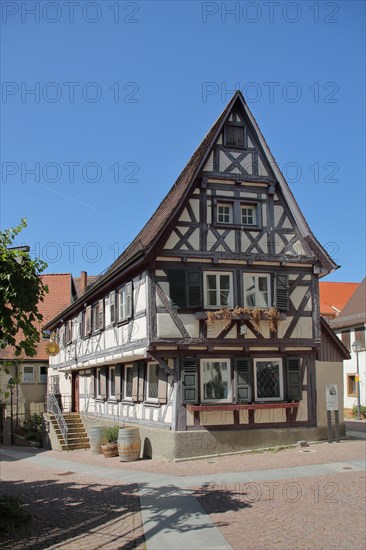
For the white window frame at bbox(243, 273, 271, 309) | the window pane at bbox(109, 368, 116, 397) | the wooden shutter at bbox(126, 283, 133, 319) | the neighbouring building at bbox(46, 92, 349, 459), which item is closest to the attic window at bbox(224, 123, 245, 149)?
the neighbouring building at bbox(46, 92, 349, 459)

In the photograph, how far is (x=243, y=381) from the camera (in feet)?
57.4

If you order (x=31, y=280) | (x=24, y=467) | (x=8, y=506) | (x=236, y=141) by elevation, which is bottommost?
(x=24, y=467)

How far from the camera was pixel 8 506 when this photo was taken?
9.22 m

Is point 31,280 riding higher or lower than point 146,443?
higher

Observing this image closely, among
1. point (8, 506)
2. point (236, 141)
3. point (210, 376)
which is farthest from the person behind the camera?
point (236, 141)

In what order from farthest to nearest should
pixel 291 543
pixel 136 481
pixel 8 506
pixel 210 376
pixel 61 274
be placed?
1. pixel 61 274
2. pixel 210 376
3. pixel 136 481
4. pixel 8 506
5. pixel 291 543

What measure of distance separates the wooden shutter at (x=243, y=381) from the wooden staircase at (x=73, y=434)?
919 centimetres

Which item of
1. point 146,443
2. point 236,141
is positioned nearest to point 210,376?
point 146,443

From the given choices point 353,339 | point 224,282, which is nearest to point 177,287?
point 224,282

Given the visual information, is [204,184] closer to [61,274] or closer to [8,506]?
[8,506]

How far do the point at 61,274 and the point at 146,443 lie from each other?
85.1ft

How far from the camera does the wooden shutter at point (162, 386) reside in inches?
690

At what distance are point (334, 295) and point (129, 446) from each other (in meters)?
40.8

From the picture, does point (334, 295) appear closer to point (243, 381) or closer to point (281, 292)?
point (281, 292)
